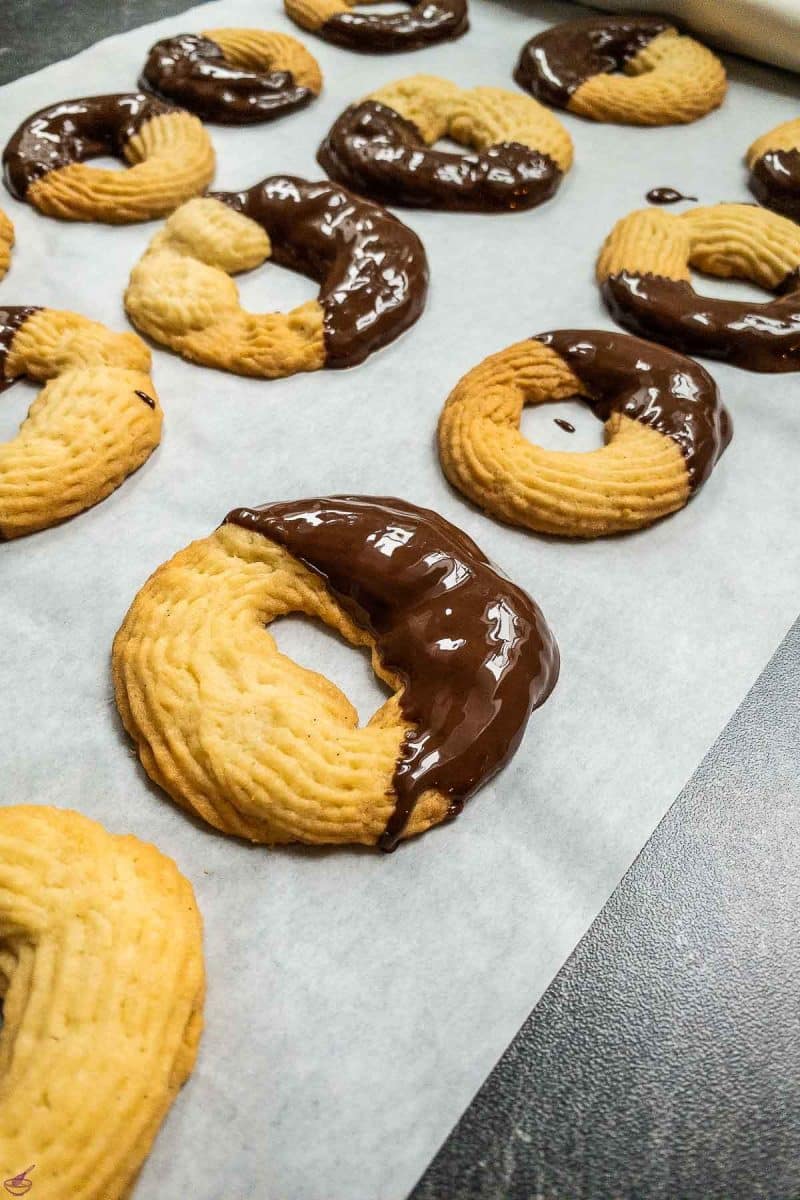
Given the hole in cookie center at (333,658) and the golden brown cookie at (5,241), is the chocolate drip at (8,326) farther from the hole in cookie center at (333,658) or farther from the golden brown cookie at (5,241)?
the hole in cookie center at (333,658)

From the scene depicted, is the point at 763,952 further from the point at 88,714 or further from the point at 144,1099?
the point at 88,714

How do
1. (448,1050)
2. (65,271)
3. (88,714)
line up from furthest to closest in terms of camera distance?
(65,271) < (88,714) < (448,1050)

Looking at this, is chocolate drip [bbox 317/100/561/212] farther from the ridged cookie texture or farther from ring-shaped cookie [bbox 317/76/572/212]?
the ridged cookie texture

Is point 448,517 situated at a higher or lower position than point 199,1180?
higher

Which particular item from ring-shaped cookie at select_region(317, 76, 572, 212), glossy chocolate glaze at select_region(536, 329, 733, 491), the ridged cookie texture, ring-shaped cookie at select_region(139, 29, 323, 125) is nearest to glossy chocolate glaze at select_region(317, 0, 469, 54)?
ring-shaped cookie at select_region(139, 29, 323, 125)

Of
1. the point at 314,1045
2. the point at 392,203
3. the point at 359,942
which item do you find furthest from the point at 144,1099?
the point at 392,203

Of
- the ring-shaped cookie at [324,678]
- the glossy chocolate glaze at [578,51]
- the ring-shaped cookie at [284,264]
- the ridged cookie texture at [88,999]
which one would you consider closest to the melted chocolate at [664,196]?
the glossy chocolate glaze at [578,51]
